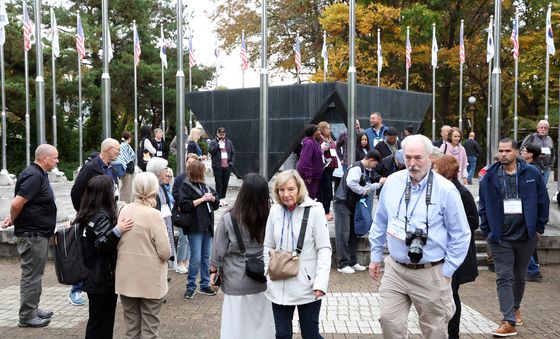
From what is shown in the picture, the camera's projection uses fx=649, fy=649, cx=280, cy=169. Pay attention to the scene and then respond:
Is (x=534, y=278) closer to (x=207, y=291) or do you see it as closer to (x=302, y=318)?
(x=207, y=291)

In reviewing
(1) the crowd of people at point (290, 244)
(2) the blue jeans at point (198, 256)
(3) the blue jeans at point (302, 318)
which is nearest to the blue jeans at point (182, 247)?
(2) the blue jeans at point (198, 256)

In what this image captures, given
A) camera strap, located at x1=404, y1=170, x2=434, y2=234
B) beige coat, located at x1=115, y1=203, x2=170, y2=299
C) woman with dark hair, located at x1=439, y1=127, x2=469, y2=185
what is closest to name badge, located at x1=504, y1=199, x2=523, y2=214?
camera strap, located at x1=404, y1=170, x2=434, y2=234

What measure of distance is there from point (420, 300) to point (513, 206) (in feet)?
8.26

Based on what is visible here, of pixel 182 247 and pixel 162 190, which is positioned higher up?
pixel 162 190

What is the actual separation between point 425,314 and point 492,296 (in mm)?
4317

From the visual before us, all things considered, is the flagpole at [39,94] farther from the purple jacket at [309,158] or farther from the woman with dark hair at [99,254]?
the woman with dark hair at [99,254]

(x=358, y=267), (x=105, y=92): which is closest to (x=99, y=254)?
(x=358, y=267)

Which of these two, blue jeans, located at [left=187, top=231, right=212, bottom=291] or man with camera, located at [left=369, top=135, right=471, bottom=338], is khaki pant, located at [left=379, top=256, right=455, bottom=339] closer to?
man with camera, located at [left=369, top=135, right=471, bottom=338]

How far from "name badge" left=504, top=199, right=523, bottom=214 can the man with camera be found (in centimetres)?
224

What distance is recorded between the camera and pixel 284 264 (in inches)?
187

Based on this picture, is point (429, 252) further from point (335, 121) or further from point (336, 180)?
point (335, 121)

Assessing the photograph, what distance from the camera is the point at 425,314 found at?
4.70 meters

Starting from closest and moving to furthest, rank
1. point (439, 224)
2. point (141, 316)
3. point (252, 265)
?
1. point (439, 224)
2. point (252, 265)
3. point (141, 316)

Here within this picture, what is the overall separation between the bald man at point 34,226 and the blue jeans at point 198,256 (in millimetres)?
1875
